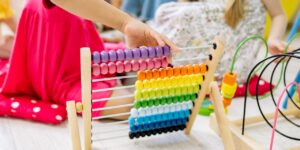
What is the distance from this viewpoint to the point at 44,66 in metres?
1.12

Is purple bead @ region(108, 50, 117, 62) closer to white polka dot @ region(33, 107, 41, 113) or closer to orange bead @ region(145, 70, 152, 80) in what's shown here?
orange bead @ region(145, 70, 152, 80)

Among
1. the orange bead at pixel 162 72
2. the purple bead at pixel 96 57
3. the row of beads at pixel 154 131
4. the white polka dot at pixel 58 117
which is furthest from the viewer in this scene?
the white polka dot at pixel 58 117

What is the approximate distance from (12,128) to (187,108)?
540 mm

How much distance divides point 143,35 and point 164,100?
19 centimetres

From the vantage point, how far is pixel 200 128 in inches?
44.3

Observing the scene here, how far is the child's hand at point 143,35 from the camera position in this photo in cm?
82

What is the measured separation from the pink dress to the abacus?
0.79ft

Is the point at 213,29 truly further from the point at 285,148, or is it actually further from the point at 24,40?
the point at 24,40

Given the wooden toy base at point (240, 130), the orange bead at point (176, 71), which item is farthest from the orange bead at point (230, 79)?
the orange bead at point (176, 71)

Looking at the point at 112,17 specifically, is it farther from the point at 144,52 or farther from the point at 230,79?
the point at 230,79

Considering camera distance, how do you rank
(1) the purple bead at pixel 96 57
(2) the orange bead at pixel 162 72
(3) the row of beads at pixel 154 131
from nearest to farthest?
1. (1) the purple bead at pixel 96 57
2. (2) the orange bead at pixel 162 72
3. (3) the row of beads at pixel 154 131

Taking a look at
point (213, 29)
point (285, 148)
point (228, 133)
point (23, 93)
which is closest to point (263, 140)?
point (285, 148)

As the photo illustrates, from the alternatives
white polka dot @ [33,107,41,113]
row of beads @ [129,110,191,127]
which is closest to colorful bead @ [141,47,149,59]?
row of beads @ [129,110,191,127]

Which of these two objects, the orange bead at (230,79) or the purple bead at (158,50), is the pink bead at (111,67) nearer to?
the purple bead at (158,50)
